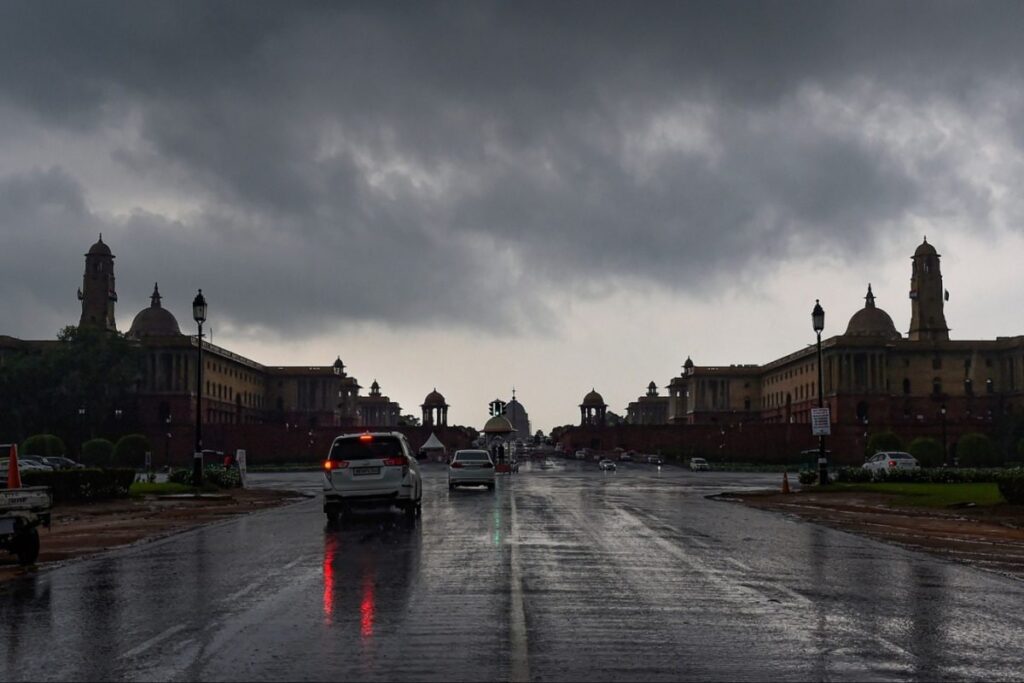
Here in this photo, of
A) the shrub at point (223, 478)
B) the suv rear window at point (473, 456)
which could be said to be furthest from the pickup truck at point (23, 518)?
the shrub at point (223, 478)

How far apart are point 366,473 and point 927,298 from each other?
130m

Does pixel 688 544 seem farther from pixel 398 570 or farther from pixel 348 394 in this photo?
pixel 348 394

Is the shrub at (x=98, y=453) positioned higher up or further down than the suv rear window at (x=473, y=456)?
further down

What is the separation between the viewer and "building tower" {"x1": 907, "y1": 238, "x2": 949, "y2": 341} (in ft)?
458

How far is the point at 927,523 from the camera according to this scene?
2605cm

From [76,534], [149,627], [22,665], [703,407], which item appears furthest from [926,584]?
[703,407]

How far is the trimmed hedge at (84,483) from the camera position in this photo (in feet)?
102

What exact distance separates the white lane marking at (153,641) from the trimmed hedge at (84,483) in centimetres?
2174

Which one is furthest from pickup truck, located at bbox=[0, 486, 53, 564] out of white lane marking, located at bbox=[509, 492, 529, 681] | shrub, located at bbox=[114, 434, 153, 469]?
shrub, located at bbox=[114, 434, 153, 469]

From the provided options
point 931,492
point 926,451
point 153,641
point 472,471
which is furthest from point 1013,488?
point 926,451

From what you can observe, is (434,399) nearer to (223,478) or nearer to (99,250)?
(99,250)

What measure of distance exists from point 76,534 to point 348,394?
551ft

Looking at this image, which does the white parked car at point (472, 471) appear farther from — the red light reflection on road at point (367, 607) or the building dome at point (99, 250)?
the building dome at point (99, 250)

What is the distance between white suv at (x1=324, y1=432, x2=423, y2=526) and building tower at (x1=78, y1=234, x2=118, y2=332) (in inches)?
4690
